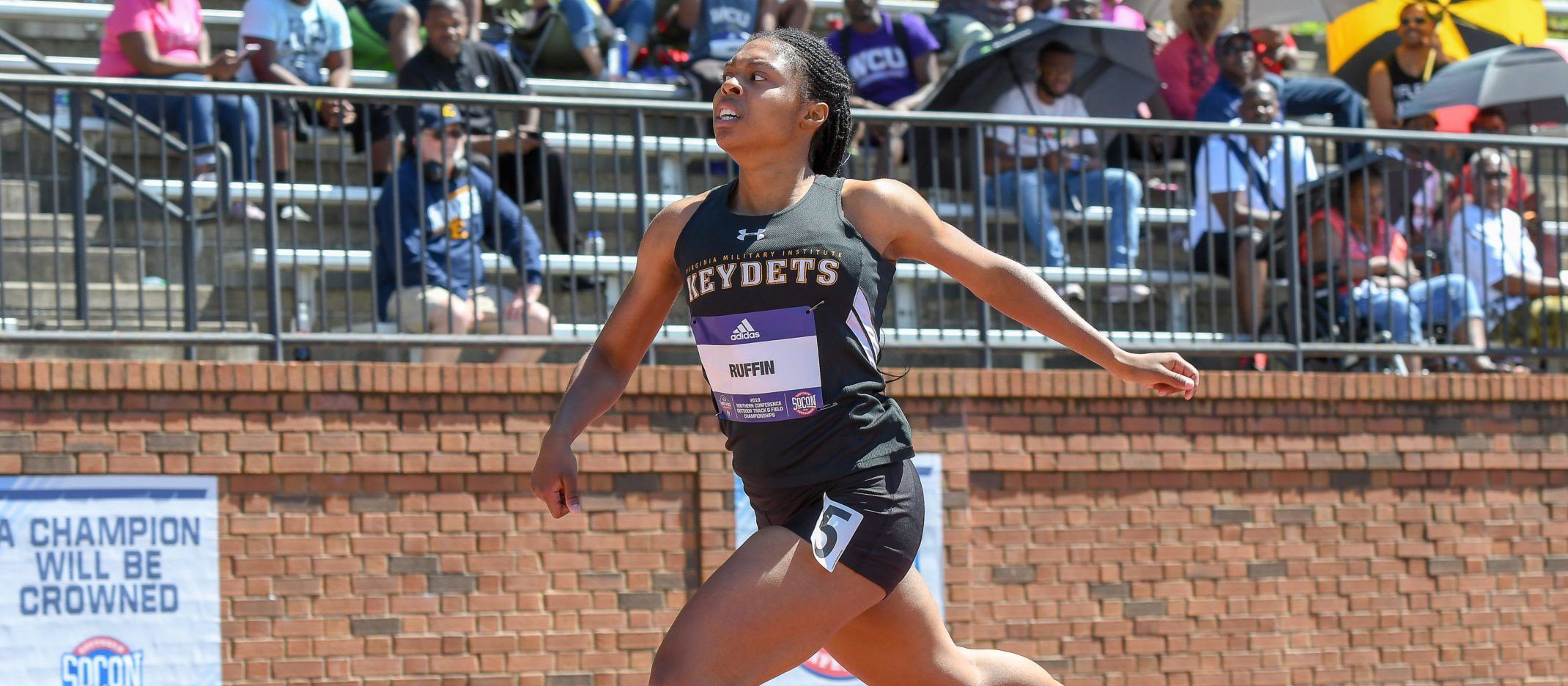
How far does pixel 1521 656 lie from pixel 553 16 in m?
6.30

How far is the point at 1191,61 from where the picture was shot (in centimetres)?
1141

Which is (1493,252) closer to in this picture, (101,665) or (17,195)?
(101,665)

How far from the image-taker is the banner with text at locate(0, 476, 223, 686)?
721 cm

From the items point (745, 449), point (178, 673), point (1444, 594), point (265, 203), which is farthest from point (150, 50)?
point (1444, 594)

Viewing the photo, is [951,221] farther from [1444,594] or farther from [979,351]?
[1444,594]

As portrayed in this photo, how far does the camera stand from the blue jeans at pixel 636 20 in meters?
11.4

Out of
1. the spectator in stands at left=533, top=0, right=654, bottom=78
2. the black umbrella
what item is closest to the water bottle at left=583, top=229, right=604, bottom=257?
the spectator in stands at left=533, top=0, right=654, bottom=78

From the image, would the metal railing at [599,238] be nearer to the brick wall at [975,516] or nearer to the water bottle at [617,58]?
the brick wall at [975,516]

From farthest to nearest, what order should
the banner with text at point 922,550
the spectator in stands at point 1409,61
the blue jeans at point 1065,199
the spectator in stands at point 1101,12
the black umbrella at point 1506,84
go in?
the spectator in stands at point 1409,61
the spectator in stands at point 1101,12
the black umbrella at point 1506,84
the blue jeans at point 1065,199
the banner with text at point 922,550

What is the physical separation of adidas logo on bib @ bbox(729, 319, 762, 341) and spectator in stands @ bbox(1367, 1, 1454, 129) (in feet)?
28.4

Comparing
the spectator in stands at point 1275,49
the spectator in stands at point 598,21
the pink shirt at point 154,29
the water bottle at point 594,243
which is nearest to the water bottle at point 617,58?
the spectator in stands at point 598,21

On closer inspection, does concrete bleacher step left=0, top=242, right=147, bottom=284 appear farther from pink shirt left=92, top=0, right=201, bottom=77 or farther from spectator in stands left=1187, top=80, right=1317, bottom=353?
spectator in stands left=1187, top=80, right=1317, bottom=353

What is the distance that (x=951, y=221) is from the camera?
8805 mm

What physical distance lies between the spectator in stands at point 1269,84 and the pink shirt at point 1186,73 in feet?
0.35
